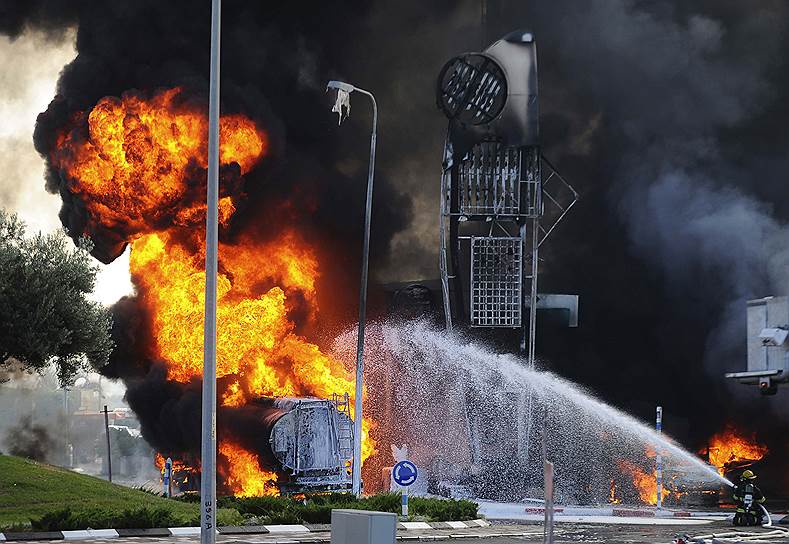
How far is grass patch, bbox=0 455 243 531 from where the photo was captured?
24.5 meters

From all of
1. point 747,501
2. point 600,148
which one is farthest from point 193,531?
point 600,148

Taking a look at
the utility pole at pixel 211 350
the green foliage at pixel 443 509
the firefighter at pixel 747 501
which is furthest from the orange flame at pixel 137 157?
the utility pole at pixel 211 350

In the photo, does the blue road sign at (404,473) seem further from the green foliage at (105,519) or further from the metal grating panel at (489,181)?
the metal grating panel at (489,181)

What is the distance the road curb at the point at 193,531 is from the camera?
23.2 metres

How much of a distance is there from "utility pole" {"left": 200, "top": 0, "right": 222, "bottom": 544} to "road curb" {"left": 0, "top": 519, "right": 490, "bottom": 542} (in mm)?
4593

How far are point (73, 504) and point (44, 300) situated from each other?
5152 mm

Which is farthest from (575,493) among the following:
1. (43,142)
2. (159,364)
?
(43,142)

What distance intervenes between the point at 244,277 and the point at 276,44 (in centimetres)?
1040

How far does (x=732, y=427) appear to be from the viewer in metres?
50.7

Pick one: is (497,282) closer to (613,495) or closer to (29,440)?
(613,495)

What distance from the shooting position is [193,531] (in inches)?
993

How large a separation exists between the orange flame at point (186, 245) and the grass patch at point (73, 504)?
51.7 feet

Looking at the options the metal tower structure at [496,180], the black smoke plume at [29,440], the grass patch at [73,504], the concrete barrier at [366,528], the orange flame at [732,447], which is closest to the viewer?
the concrete barrier at [366,528]

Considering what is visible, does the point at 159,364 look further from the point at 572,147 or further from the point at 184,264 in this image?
the point at 572,147
